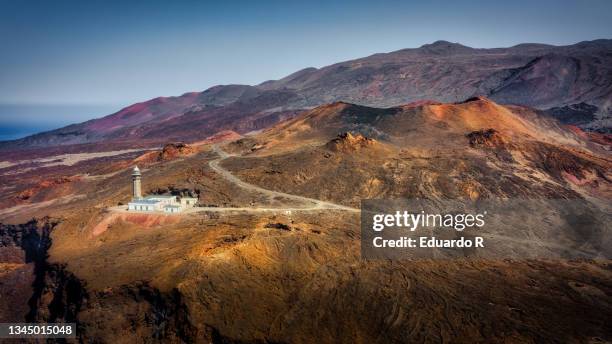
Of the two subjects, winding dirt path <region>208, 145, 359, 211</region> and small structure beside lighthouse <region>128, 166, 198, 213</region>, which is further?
winding dirt path <region>208, 145, 359, 211</region>

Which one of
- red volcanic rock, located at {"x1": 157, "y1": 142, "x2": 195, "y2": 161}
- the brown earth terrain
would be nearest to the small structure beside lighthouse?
the brown earth terrain

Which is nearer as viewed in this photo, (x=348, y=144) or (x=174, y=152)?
(x=348, y=144)

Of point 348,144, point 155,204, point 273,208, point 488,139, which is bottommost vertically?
point 273,208

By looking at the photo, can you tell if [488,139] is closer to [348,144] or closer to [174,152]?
[348,144]

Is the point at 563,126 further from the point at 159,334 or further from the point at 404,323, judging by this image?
the point at 159,334

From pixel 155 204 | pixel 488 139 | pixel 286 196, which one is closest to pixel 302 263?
pixel 286 196

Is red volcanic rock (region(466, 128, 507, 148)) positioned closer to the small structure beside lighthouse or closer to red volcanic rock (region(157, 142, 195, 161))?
the small structure beside lighthouse

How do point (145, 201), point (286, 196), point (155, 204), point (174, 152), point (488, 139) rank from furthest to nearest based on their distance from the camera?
point (174, 152), point (488, 139), point (286, 196), point (145, 201), point (155, 204)

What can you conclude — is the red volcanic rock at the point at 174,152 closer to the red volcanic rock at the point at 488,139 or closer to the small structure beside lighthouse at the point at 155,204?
the small structure beside lighthouse at the point at 155,204

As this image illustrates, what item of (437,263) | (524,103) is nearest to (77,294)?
(437,263)
